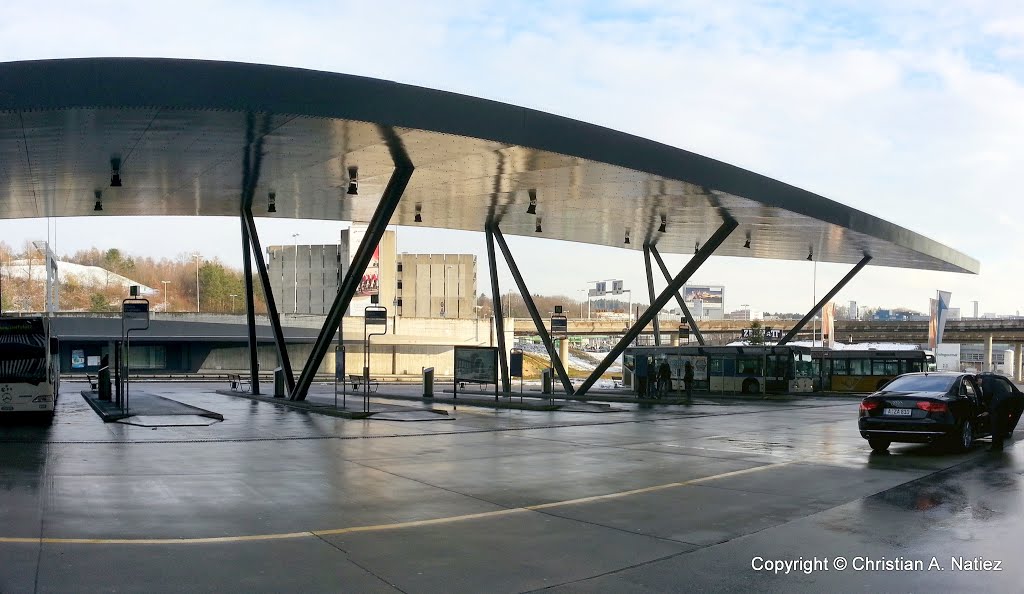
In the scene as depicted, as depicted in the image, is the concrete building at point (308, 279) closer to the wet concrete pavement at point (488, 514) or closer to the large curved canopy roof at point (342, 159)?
the large curved canopy roof at point (342, 159)

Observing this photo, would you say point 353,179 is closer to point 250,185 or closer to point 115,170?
point 250,185

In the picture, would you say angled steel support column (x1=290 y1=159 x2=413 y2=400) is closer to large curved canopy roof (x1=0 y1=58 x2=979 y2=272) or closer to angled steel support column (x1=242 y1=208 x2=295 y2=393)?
large curved canopy roof (x1=0 y1=58 x2=979 y2=272)

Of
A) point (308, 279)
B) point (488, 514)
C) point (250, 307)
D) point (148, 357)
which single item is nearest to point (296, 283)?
point (308, 279)

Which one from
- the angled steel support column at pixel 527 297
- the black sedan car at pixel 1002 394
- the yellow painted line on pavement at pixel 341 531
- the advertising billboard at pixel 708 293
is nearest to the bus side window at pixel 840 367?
the angled steel support column at pixel 527 297

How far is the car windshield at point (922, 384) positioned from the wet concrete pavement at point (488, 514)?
119cm

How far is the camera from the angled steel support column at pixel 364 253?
77.3 ft

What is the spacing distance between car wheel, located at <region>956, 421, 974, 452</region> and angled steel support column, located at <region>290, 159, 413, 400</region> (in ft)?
46.7

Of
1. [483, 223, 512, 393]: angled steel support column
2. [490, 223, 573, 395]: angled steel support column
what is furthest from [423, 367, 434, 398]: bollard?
[490, 223, 573, 395]: angled steel support column

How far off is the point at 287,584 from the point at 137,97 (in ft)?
41.4

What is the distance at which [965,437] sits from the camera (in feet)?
50.3

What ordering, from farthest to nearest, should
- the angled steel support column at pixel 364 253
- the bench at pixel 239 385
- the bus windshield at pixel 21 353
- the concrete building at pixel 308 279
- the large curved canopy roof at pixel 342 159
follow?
1. the concrete building at pixel 308 279
2. the bench at pixel 239 385
3. the angled steel support column at pixel 364 253
4. the bus windshield at pixel 21 353
5. the large curved canopy roof at pixel 342 159

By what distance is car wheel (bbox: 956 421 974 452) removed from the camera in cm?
1517

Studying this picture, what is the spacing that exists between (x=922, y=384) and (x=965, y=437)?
1.14m

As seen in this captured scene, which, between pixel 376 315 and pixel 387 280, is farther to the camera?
pixel 387 280
